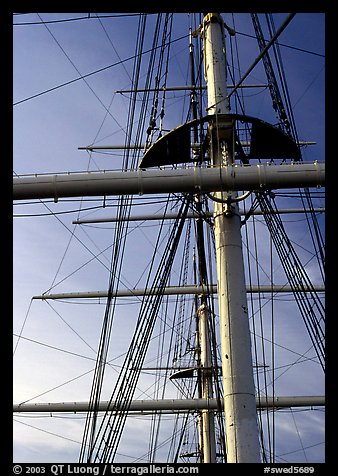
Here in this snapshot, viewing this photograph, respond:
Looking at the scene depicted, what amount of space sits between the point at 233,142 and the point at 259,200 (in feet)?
3.50

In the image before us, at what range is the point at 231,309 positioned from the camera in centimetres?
902

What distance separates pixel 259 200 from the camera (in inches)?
413

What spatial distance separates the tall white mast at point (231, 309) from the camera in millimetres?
8398

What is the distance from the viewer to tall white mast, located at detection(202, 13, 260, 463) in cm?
840
